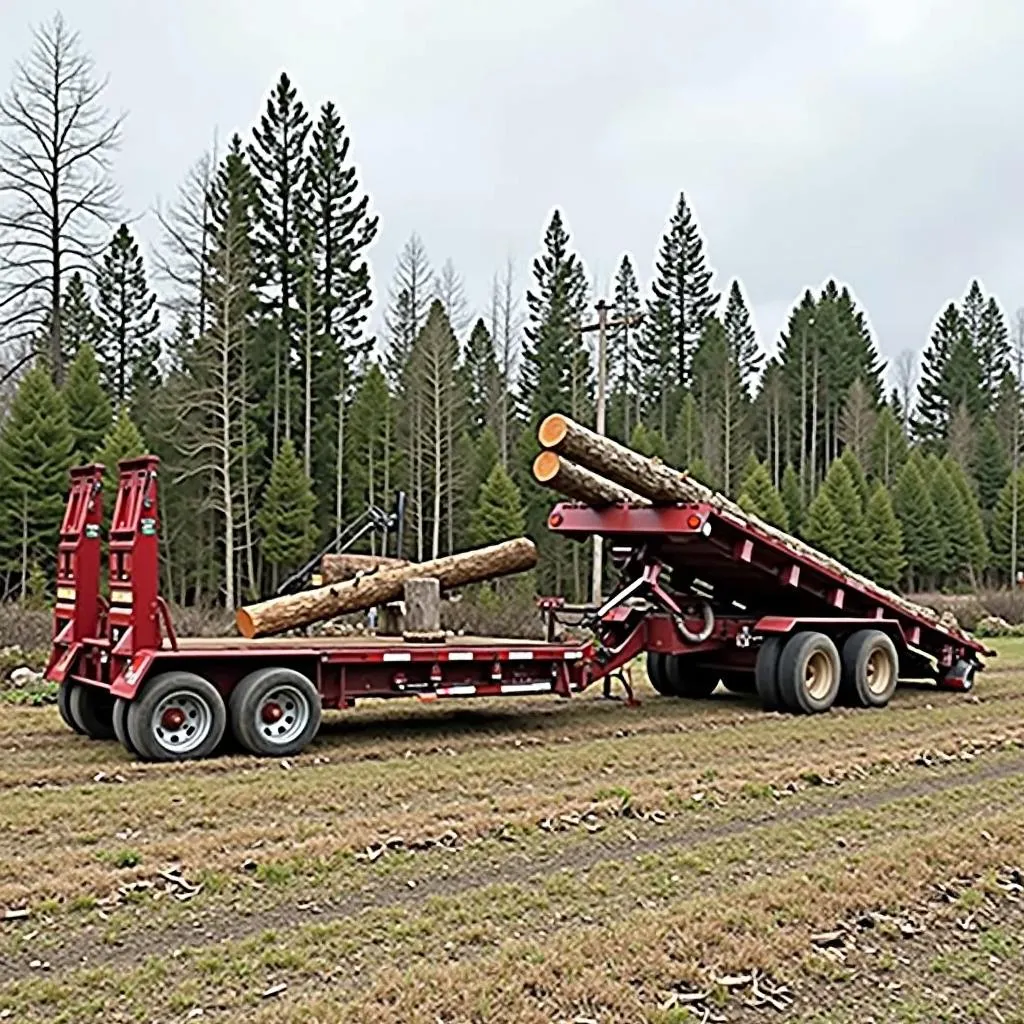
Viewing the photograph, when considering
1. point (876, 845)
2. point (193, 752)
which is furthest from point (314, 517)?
point (876, 845)

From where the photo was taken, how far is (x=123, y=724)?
10.5 m

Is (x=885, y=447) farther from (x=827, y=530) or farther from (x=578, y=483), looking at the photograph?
(x=578, y=483)

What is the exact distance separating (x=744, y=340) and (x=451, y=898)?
80071 mm

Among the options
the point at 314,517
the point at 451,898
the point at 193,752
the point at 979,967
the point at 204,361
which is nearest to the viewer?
the point at 979,967

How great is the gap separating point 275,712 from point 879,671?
7640 mm

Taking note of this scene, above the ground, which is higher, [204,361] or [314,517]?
[204,361]

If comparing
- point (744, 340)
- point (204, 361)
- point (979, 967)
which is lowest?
point (979, 967)

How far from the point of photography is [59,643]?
1153cm

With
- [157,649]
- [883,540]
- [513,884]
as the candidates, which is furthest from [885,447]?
[513,884]

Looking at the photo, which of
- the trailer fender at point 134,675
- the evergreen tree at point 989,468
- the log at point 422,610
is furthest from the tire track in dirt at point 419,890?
the evergreen tree at point 989,468

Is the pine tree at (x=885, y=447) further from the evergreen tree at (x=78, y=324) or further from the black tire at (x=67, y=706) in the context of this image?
the black tire at (x=67, y=706)

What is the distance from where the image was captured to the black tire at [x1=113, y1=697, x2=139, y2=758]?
409 inches

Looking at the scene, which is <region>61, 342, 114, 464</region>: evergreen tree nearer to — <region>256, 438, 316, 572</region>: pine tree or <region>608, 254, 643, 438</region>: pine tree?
<region>256, 438, 316, 572</region>: pine tree

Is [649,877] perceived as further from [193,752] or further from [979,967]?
[193,752]
